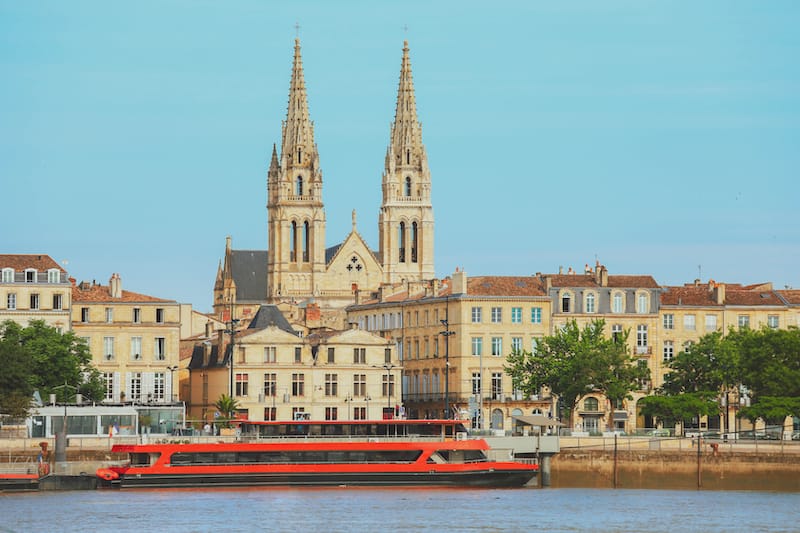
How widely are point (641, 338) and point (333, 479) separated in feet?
116

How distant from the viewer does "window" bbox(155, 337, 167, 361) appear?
13012 cm

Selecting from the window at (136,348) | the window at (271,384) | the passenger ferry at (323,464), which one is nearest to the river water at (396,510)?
the passenger ferry at (323,464)

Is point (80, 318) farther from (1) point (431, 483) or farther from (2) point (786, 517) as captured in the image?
(2) point (786, 517)

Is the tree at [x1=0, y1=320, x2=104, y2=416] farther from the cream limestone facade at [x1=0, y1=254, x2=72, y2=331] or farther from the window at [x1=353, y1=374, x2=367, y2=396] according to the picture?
the window at [x1=353, y1=374, x2=367, y2=396]

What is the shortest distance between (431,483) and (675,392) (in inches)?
1143

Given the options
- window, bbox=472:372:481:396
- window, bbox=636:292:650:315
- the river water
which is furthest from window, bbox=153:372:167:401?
the river water

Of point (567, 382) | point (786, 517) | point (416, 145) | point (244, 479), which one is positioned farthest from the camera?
point (416, 145)

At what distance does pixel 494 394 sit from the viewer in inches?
5212

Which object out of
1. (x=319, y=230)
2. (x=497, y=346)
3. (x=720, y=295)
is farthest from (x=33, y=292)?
(x=319, y=230)

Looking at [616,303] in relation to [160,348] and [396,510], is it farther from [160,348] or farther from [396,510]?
[396,510]

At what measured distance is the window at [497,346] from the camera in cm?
13300

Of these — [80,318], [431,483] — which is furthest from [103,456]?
[80,318]

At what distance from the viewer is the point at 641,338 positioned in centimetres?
13400

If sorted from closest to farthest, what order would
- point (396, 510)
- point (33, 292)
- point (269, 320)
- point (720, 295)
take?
A: point (396, 510), point (33, 292), point (720, 295), point (269, 320)
